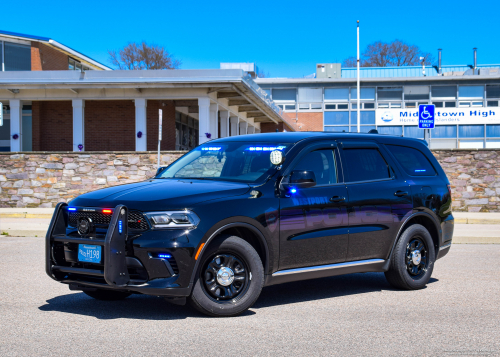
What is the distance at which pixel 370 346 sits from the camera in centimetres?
501

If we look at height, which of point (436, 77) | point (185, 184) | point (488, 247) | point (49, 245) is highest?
point (436, 77)

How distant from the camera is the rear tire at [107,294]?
6755 mm

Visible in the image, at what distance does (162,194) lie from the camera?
5.85 m

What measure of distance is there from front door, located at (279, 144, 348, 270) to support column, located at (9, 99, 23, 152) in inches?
896

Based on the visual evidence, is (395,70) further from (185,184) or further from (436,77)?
(185,184)

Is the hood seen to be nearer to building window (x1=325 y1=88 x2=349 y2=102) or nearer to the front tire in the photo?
the front tire

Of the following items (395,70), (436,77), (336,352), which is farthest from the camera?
(395,70)

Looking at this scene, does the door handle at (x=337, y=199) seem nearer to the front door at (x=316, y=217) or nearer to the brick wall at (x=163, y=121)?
the front door at (x=316, y=217)

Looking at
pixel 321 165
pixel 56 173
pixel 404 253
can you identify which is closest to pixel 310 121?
pixel 56 173

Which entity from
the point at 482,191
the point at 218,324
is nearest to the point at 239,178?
the point at 218,324

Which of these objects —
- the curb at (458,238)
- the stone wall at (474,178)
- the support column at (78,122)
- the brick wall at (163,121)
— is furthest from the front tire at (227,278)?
the support column at (78,122)

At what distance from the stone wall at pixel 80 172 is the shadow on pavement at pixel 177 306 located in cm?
1319

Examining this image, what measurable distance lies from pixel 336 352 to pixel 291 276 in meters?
1.64

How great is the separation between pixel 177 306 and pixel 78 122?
21.5 metres
